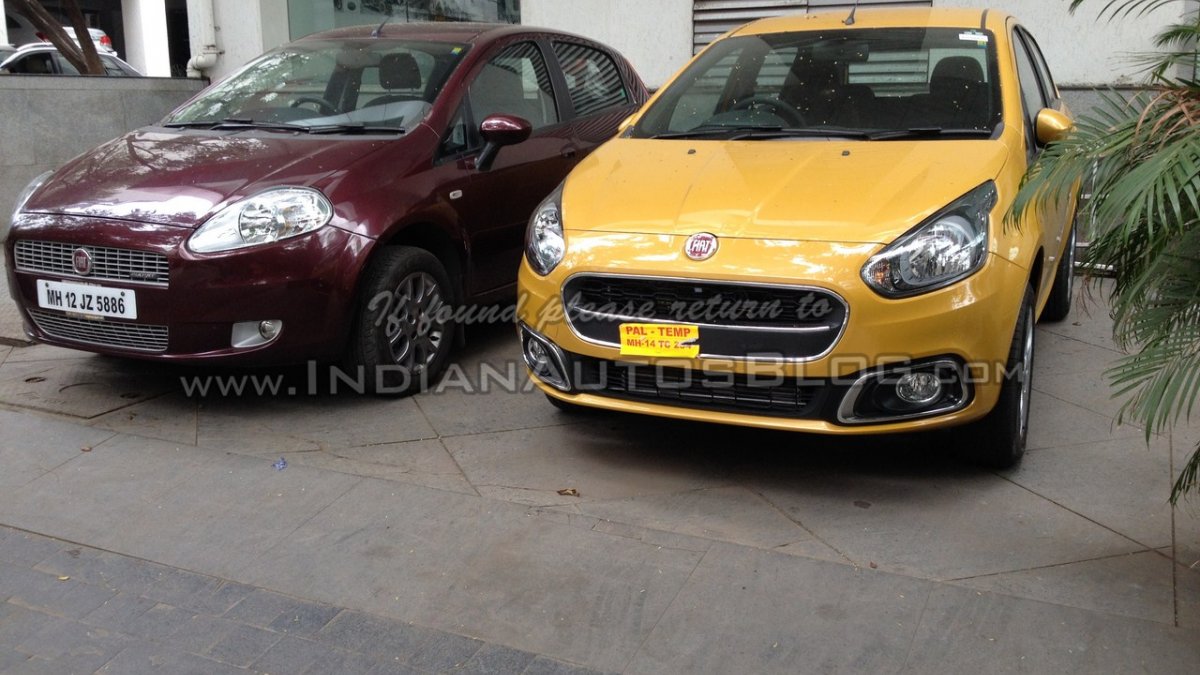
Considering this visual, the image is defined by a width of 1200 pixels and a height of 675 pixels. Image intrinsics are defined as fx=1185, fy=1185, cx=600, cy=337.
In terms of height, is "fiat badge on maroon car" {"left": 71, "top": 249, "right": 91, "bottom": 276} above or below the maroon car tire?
above

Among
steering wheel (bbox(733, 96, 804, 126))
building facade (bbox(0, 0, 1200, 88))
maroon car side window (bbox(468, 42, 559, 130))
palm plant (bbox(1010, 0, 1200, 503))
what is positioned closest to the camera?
palm plant (bbox(1010, 0, 1200, 503))

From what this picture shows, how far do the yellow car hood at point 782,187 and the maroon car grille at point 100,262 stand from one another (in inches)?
67.0

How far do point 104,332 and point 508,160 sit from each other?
2.07 meters

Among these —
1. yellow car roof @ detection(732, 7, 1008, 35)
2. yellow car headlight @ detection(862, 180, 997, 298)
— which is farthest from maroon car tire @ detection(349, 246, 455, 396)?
yellow car headlight @ detection(862, 180, 997, 298)

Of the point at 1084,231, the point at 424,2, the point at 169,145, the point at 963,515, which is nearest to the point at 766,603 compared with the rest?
the point at 963,515

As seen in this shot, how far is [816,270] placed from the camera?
152 inches

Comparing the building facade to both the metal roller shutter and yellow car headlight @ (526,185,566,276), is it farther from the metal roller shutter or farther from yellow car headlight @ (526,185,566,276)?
yellow car headlight @ (526,185,566,276)

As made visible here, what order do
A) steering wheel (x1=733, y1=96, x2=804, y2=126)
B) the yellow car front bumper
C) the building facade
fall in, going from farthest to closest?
the building facade → steering wheel (x1=733, y1=96, x2=804, y2=126) → the yellow car front bumper

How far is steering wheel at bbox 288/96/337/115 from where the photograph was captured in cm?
579

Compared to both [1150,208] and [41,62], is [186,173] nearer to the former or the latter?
[1150,208]

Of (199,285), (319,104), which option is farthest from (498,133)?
(199,285)

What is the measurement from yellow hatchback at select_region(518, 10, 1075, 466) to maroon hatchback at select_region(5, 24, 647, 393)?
2.89 ft

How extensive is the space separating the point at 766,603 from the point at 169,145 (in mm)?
3628

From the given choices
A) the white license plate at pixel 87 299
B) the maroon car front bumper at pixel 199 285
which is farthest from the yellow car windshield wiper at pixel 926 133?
the white license plate at pixel 87 299
